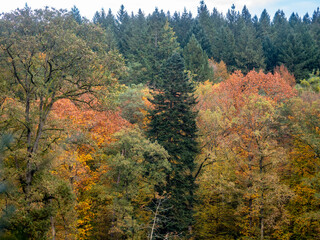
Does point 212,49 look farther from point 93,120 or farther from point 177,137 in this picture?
point 93,120

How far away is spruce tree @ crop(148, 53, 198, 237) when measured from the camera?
24.7 metres

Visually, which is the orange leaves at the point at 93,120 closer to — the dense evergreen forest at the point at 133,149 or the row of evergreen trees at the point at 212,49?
the dense evergreen forest at the point at 133,149

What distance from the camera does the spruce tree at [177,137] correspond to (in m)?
24.7

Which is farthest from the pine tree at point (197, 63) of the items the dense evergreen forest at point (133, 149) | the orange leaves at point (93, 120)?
the orange leaves at point (93, 120)

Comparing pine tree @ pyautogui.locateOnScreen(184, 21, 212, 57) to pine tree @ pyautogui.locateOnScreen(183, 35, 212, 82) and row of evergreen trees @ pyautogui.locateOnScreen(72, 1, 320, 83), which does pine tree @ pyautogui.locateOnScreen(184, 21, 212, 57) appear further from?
pine tree @ pyautogui.locateOnScreen(183, 35, 212, 82)

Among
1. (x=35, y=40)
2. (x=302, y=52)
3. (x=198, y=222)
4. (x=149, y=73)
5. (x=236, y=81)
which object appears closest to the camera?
(x=35, y=40)

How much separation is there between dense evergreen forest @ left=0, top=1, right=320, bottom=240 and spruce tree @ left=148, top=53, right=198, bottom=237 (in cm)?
11

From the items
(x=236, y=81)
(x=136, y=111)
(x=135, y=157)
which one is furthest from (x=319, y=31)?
(x=135, y=157)

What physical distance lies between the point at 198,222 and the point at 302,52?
44447 millimetres

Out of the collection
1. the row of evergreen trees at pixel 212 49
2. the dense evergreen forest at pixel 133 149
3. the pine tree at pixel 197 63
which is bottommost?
the dense evergreen forest at pixel 133 149

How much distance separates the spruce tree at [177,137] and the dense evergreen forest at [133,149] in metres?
0.11

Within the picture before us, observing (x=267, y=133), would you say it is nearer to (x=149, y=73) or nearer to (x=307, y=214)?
(x=307, y=214)

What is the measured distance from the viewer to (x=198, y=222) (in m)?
29.1

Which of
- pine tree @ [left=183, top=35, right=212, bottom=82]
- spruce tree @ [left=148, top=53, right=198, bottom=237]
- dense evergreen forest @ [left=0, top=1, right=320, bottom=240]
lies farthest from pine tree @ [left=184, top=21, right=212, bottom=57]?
spruce tree @ [left=148, top=53, right=198, bottom=237]
